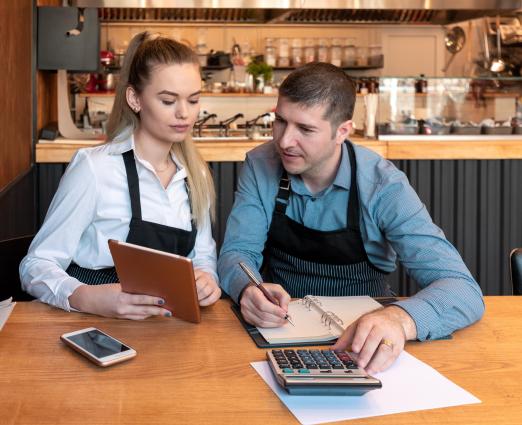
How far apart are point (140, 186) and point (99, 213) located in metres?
0.15

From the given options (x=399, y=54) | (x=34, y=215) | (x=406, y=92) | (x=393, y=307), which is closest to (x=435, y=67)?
(x=399, y=54)

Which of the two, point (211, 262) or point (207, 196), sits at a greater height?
point (207, 196)

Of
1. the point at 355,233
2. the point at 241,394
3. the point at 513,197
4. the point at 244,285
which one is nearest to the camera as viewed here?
the point at 241,394

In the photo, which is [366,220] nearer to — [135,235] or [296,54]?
[135,235]

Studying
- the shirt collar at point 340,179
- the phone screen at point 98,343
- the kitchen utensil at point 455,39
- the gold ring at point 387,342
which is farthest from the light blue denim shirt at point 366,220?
the kitchen utensil at point 455,39

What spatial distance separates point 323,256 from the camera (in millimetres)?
2164

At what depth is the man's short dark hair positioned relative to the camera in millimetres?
2039

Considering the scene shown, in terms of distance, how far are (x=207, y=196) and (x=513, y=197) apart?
2471 millimetres

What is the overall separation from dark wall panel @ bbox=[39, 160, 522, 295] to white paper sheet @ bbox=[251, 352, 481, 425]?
2818mm

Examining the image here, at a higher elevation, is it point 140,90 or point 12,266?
point 140,90

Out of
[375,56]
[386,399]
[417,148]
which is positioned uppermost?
[375,56]

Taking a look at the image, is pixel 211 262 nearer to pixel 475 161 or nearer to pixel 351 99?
pixel 351 99

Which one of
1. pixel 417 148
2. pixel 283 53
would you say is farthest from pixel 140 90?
pixel 283 53

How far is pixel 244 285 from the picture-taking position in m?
1.86
